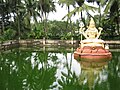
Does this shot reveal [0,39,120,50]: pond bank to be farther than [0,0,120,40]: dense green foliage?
No

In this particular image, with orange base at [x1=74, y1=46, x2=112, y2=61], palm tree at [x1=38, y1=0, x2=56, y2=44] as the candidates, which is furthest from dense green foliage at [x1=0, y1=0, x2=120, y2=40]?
orange base at [x1=74, y1=46, x2=112, y2=61]

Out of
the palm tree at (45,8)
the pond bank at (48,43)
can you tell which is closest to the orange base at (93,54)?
the pond bank at (48,43)

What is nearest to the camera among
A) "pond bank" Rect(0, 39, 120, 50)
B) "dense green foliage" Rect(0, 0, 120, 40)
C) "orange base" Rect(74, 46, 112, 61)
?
"orange base" Rect(74, 46, 112, 61)

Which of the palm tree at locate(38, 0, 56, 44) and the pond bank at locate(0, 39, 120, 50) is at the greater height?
the palm tree at locate(38, 0, 56, 44)

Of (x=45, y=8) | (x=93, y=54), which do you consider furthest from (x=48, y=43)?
(x=93, y=54)

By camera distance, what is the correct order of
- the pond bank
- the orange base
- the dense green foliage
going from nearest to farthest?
Answer: the orange base < the pond bank < the dense green foliage

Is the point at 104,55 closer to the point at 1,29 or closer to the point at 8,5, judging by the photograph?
the point at 8,5

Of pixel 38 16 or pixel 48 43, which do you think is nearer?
pixel 48 43

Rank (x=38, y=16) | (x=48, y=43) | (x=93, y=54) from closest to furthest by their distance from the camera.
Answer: (x=93, y=54)
(x=48, y=43)
(x=38, y=16)

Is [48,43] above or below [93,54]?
below

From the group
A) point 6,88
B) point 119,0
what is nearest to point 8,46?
point 119,0

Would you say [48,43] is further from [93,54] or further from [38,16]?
[93,54]

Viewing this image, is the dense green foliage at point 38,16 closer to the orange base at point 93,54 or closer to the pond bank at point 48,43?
the pond bank at point 48,43

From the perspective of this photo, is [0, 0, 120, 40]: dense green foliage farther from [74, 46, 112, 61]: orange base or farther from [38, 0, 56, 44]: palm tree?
[74, 46, 112, 61]: orange base
